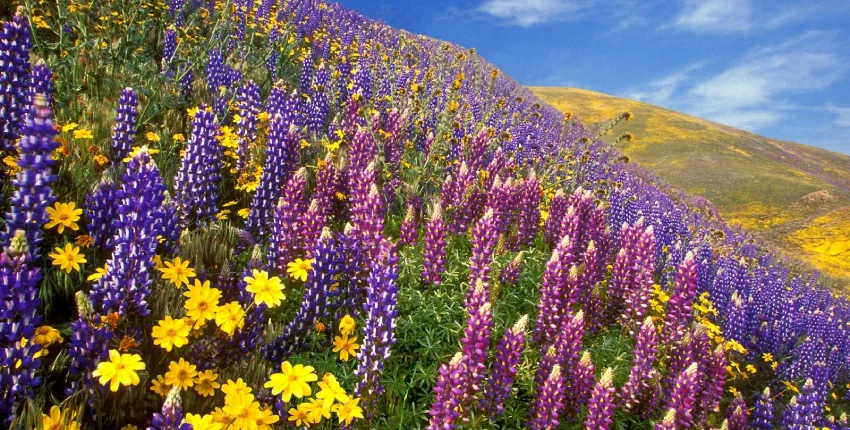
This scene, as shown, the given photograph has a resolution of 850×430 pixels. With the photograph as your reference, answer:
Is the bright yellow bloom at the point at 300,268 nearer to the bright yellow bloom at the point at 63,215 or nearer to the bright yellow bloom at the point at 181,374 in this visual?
the bright yellow bloom at the point at 181,374

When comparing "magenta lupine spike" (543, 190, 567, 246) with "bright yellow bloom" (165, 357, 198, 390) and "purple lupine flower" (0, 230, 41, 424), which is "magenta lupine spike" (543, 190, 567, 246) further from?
"purple lupine flower" (0, 230, 41, 424)

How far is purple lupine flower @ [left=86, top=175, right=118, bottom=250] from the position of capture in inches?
115

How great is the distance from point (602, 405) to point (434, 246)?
1.80m

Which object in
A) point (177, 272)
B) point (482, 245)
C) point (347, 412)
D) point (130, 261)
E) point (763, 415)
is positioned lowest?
point (763, 415)

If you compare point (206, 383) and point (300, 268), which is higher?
point (300, 268)

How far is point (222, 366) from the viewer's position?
108 inches

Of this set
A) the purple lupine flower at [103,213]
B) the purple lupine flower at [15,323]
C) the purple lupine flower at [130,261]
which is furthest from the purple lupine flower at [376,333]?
the purple lupine flower at [103,213]

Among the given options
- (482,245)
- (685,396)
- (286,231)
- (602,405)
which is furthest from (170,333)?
(685,396)

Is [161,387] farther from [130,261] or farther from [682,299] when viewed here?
[682,299]

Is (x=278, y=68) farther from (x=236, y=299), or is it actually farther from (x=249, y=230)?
(x=236, y=299)

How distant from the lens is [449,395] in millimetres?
2727

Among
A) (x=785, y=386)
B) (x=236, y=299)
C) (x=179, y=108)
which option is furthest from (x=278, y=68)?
(x=785, y=386)

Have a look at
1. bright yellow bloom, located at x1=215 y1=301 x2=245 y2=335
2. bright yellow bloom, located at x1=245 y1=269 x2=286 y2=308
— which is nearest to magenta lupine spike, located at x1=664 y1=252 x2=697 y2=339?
bright yellow bloom, located at x1=245 y1=269 x2=286 y2=308

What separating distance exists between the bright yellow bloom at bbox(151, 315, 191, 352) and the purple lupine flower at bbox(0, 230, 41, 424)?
59 cm
